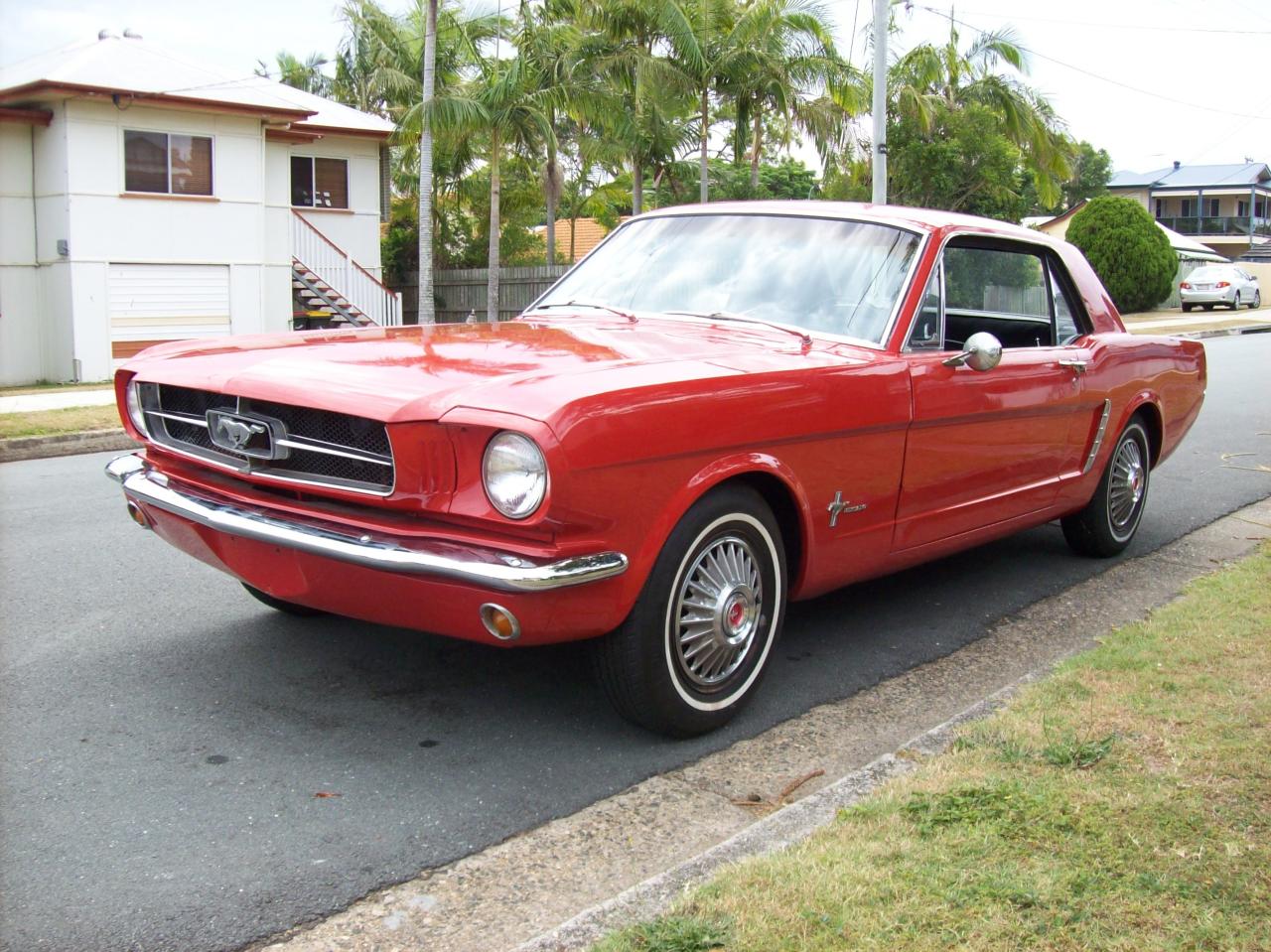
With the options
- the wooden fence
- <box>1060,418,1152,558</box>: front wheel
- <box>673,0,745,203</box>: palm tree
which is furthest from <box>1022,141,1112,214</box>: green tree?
<box>1060,418,1152,558</box>: front wheel

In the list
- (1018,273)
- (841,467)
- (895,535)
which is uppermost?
(1018,273)

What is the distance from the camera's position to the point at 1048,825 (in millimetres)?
3133

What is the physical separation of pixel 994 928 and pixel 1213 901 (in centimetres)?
52

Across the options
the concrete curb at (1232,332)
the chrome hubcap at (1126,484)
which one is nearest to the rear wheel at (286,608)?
the chrome hubcap at (1126,484)

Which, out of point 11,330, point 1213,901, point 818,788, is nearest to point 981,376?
point 818,788

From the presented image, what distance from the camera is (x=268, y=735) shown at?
3.86m

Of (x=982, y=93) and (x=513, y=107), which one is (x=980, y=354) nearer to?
(x=513, y=107)

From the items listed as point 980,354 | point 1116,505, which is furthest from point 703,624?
point 1116,505

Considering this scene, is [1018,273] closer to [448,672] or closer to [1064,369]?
[1064,369]

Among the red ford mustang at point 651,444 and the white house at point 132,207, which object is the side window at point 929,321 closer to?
the red ford mustang at point 651,444

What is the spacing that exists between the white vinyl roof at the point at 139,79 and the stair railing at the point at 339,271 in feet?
8.22

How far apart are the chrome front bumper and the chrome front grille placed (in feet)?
0.44

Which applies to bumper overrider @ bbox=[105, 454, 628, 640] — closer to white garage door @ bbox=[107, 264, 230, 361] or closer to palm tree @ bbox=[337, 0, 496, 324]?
white garage door @ bbox=[107, 264, 230, 361]

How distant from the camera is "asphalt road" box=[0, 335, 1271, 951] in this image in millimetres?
3000
